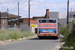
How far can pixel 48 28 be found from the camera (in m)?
27.0

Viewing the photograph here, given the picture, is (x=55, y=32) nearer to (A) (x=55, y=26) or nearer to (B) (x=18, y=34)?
(A) (x=55, y=26)

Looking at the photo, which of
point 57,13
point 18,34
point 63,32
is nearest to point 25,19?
point 57,13

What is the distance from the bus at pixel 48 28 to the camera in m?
26.8

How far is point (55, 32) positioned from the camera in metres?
26.8

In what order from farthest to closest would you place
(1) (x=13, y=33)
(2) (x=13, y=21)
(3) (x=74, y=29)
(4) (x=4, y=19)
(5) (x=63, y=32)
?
(2) (x=13, y=21), (4) (x=4, y=19), (1) (x=13, y=33), (5) (x=63, y=32), (3) (x=74, y=29)

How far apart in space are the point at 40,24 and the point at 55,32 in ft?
8.37

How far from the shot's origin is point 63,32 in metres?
16.1

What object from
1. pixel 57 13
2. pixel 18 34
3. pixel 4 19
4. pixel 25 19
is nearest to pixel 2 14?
pixel 4 19

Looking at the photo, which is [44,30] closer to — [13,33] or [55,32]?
[55,32]

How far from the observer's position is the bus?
26844 mm

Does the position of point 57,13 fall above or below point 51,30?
above

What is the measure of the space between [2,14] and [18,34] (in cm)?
5327

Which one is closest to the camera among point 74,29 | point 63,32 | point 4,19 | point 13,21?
point 74,29

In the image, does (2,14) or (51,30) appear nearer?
(51,30)
